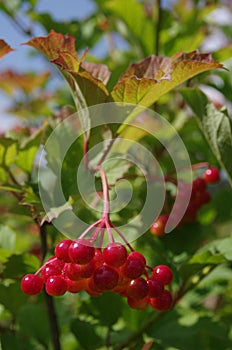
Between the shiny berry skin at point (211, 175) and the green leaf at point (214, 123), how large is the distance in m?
0.16

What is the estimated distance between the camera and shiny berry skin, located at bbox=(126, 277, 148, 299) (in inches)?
26.6

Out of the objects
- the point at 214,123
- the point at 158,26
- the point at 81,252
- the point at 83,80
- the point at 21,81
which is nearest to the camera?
the point at 81,252

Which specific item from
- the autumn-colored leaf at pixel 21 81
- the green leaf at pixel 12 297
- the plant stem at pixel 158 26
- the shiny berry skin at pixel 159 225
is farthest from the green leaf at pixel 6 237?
the autumn-colored leaf at pixel 21 81

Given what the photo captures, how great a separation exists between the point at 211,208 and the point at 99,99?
699 mm

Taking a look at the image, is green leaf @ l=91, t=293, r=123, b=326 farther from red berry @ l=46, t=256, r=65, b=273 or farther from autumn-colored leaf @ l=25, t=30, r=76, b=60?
autumn-colored leaf @ l=25, t=30, r=76, b=60

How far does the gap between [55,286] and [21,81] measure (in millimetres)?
2258

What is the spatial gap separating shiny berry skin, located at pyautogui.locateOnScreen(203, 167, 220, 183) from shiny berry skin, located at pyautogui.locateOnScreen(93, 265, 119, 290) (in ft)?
1.58

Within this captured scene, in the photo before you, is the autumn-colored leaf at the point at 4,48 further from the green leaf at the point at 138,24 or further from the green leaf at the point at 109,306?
the green leaf at the point at 138,24

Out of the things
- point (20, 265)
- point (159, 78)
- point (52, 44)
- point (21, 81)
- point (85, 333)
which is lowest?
point (85, 333)

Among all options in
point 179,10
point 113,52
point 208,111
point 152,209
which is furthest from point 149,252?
point 179,10

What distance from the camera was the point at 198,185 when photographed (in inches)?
41.8

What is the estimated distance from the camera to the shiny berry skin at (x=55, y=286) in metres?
0.67

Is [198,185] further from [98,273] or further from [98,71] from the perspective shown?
[98,273]

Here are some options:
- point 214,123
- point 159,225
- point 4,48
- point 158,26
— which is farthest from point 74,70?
point 158,26
